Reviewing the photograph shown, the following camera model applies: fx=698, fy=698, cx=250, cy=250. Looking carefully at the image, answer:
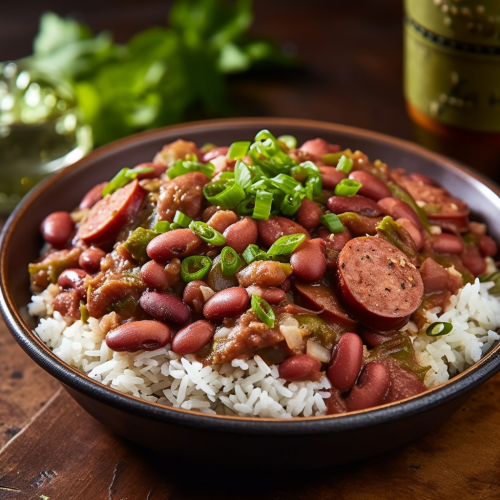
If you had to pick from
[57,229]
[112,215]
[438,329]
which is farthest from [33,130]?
[438,329]

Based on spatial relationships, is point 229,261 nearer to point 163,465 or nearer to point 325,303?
point 325,303

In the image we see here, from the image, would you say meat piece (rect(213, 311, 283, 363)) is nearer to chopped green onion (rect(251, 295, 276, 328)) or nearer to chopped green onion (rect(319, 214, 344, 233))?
chopped green onion (rect(251, 295, 276, 328))

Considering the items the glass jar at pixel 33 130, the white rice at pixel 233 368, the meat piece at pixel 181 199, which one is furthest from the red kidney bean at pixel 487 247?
the glass jar at pixel 33 130

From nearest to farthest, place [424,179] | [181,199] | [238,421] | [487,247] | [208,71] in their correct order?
[238,421]
[181,199]
[487,247]
[424,179]
[208,71]

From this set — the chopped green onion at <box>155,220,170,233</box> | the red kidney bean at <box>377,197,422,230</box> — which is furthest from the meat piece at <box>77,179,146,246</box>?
the red kidney bean at <box>377,197,422,230</box>

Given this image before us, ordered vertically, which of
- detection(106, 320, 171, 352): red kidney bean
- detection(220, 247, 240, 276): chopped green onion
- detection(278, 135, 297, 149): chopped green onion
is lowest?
detection(106, 320, 171, 352): red kidney bean

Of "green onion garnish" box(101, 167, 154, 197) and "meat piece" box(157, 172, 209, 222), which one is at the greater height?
"meat piece" box(157, 172, 209, 222)
